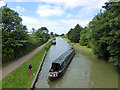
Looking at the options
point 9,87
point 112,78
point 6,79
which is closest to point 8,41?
point 6,79

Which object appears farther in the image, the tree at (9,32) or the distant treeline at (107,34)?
the tree at (9,32)

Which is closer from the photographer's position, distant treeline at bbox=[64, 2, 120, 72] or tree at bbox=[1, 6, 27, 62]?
distant treeline at bbox=[64, 2, 120, 72]

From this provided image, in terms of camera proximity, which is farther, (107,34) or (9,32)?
(9,32)

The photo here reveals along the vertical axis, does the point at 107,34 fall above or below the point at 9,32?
below

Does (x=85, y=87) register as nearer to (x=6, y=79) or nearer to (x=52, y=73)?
(x=52, y=73)

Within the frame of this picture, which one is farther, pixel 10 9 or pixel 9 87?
pixel 10 9

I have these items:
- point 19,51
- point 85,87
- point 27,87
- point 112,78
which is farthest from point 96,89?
point 19,51

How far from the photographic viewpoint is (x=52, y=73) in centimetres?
965

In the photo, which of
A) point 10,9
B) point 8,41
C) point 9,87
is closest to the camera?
point 9,87

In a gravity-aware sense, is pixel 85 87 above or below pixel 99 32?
below

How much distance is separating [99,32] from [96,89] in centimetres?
1046

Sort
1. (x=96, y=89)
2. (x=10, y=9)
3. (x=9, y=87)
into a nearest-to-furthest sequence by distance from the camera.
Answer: (x=9, y=87) < (x=96, y=89) < (x=10, y=9)

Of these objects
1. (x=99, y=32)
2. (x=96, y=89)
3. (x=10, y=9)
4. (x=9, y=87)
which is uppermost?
(x=10, y=9)

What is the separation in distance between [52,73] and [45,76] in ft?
5.79
